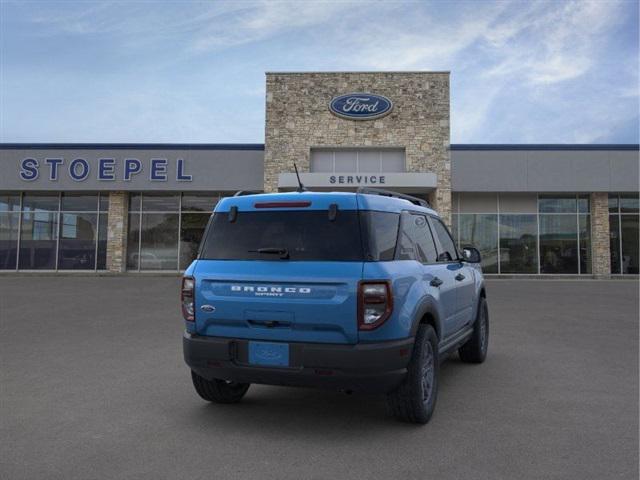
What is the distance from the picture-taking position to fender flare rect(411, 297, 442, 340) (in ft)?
14.1

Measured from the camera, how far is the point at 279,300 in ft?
13.5

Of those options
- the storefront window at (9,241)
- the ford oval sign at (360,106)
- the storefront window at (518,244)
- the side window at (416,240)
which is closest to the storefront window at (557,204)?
the storefront window at (518,244)

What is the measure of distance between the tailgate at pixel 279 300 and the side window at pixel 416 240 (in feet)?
2.38

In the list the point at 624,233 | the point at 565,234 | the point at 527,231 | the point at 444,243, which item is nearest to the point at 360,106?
the point at 527,231

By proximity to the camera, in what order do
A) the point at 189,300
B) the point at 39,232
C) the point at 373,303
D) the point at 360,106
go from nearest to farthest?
the point at 373,303, the point at 189,300, the point at 360,106, the point at 39,232

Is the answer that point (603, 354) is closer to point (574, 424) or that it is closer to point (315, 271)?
point (574, 424)

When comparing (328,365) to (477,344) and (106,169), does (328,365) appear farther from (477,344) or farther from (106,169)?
(106,169)

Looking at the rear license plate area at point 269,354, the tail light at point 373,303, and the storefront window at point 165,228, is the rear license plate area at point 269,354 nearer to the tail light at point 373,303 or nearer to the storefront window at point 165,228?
the tail light at point 373,303

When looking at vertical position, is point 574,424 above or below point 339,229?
below

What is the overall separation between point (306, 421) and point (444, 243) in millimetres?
2562

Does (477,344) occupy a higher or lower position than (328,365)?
lower

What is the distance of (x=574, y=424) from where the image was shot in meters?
4.53

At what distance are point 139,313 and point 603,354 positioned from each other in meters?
8.85

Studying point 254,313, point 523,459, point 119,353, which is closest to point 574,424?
point 523,459
